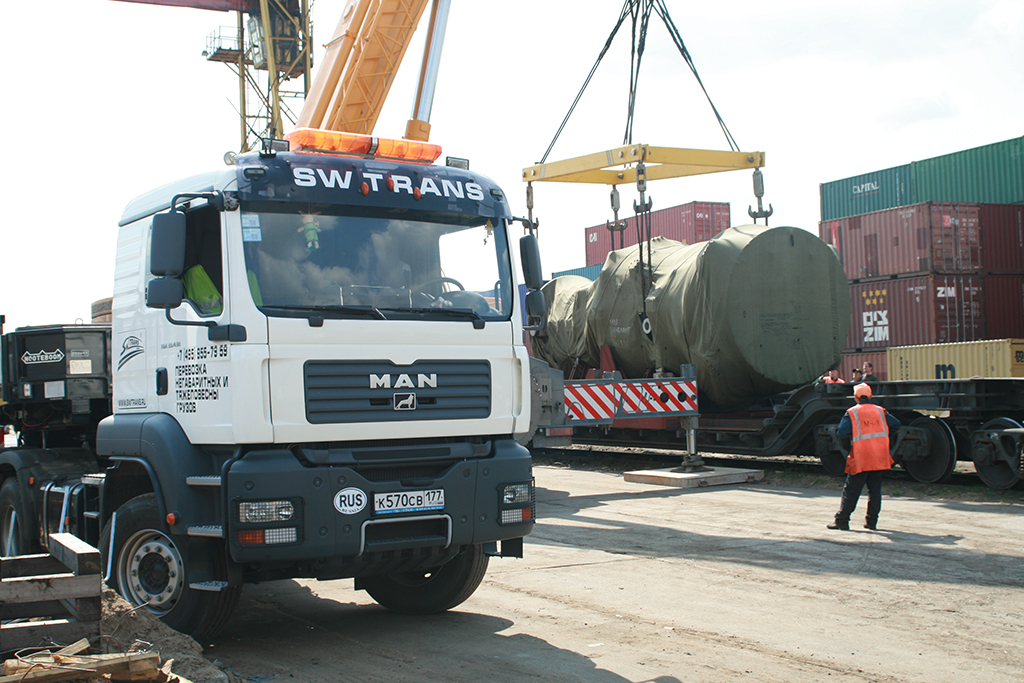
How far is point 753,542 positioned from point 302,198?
5.68 meters

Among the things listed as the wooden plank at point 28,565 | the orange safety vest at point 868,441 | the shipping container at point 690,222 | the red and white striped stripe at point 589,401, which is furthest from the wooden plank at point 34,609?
the shipping container at point 690,222

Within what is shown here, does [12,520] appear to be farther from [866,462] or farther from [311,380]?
[866,462]

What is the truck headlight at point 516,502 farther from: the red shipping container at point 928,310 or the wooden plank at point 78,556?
the red shipping container at point 928,310

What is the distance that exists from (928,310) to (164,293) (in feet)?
60.7

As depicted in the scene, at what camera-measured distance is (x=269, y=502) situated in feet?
16.8

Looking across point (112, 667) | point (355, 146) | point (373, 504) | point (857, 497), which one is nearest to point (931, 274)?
point (857, 497)

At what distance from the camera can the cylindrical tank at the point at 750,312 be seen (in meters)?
14.5

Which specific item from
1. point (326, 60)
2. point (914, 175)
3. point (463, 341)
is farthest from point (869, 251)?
point (463, 341)

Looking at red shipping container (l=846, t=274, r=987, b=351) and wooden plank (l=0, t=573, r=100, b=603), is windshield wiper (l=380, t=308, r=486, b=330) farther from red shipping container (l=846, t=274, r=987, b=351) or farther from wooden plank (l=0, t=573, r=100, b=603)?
red shipping container (l=846, t=274, r=987, b=351)

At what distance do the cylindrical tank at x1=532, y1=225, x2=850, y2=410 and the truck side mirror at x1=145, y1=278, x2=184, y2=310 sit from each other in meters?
10.4

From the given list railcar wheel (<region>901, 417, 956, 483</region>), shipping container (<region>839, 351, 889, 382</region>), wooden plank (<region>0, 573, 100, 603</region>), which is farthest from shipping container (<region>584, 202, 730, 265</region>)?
wooden plank (<region>0, 573, 100, 603</region>)

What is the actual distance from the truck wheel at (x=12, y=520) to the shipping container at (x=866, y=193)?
79.1 ft

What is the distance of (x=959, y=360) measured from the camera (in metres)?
17.8

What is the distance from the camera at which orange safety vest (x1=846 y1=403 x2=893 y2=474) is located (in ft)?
31.4
